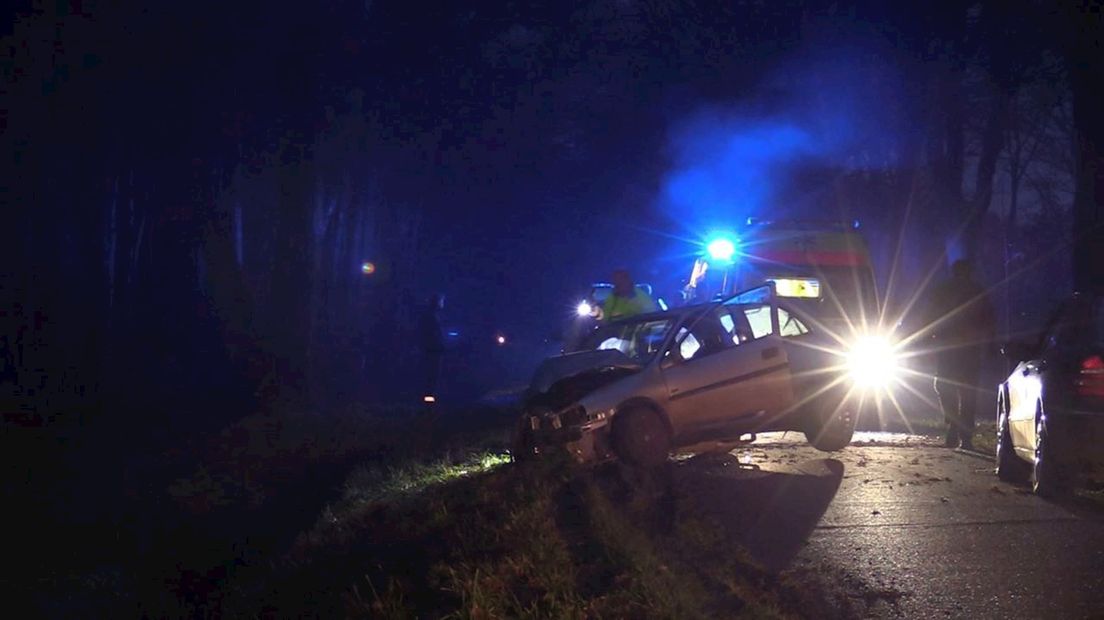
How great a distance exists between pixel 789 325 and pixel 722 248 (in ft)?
26.9

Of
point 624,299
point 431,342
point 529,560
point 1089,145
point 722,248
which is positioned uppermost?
point 1089,145

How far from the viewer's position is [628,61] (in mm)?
24625

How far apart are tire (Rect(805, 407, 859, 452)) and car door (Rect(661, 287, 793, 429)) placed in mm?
590

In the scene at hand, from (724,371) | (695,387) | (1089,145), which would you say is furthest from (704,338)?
(1089,145)

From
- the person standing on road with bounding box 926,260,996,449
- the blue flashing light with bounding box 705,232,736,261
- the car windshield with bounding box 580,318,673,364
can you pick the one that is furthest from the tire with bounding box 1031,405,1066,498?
the blue flashing light with bounding box 705,232,736,261

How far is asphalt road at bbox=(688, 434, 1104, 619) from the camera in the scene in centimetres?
596

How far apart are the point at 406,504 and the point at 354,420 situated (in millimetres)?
8452

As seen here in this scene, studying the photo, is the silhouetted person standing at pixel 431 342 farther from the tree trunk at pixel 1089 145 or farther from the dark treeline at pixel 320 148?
the tree trunk at pixel 1089 145

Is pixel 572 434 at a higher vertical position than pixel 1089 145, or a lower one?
lower

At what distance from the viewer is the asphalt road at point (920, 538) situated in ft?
19.6

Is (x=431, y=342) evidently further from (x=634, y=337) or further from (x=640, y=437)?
(x=640, y=437)

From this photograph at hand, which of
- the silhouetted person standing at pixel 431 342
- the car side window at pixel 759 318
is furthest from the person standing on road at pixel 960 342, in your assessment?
the silhouetted person standing at pixel 431 342

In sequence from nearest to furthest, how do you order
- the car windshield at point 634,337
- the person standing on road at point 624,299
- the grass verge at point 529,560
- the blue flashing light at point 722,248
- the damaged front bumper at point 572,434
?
the grass verge at point 529,560, the damaged front bumper at point 572,434, the car windshield at point 634,337, the person standing on road at point 624,299, the blue flashing light at point 722,248

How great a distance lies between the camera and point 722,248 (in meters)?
19.4
